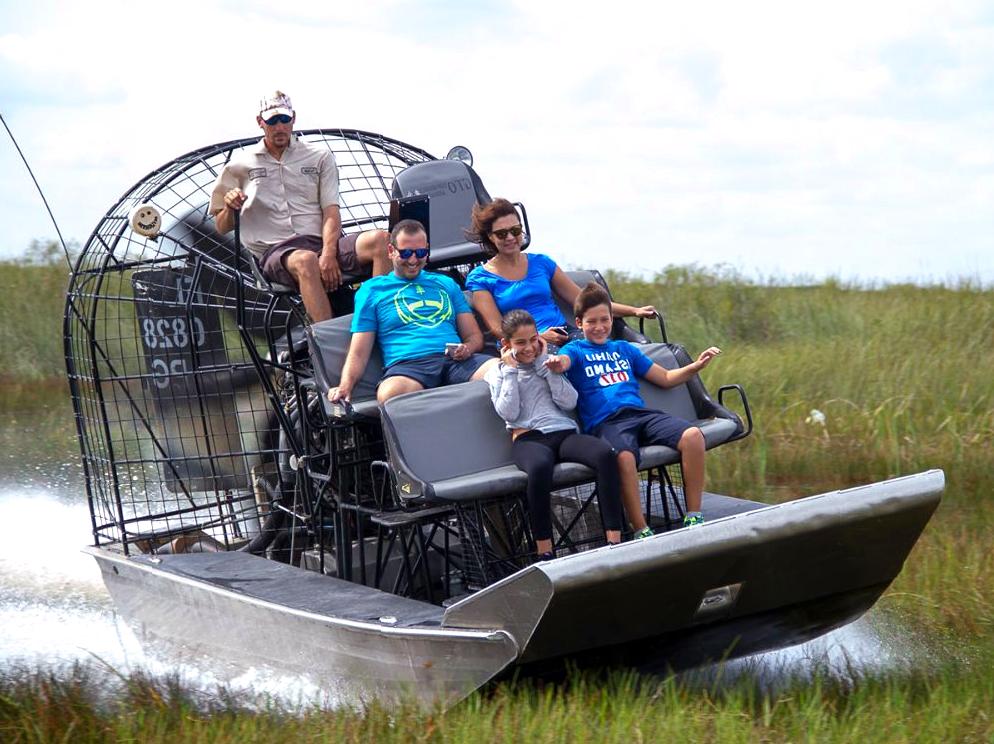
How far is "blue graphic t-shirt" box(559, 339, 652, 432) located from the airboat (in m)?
0.32

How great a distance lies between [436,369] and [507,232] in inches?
30.1

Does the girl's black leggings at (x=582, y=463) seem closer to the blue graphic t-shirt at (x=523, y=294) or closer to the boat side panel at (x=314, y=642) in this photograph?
the boat side panel at (x=314, y=642)

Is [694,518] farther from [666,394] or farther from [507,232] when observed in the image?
[507,232]

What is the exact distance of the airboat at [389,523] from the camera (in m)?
5.21

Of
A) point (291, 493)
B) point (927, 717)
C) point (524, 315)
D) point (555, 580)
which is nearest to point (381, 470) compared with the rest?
point (291, 493)

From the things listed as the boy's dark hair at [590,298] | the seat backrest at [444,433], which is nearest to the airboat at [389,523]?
the seat backrest at [444,433]

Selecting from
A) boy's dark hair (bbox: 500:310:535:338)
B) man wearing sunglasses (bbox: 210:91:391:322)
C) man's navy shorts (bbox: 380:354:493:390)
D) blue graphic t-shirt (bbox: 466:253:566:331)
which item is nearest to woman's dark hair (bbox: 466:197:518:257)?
blue graphic t-shirt (bbox: 466:253:566:331)

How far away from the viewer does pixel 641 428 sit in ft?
20.2

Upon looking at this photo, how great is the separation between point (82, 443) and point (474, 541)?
2.66 metres

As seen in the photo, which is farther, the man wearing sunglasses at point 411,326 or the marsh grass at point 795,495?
the man wearing sunglasses at point 411,326

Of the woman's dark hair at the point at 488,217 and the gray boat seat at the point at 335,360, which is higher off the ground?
the woman's dark hair at the point at 488,217

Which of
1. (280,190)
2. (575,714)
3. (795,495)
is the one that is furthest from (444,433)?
(795,495)

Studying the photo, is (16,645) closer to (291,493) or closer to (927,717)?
(291,493)

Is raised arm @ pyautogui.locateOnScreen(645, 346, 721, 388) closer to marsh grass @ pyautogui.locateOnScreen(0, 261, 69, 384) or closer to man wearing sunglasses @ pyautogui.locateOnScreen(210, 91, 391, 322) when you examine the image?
man wearing sunglasses @ pyautogui.locateOnScreen(210, 91, 391, 322)
